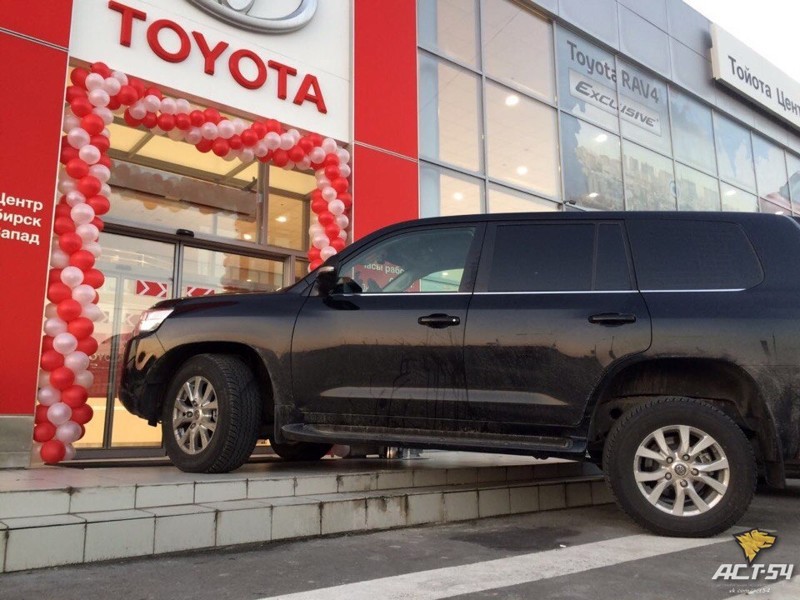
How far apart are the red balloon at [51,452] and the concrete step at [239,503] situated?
0.87 m

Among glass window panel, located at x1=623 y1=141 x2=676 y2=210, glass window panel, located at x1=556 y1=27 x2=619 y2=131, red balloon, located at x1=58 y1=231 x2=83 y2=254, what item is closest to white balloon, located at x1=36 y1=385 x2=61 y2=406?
red balloon, located at x1=58 y1=231 x2=83 y2=254

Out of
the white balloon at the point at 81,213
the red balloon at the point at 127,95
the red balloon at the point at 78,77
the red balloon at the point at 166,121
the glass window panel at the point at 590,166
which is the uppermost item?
the glass window panel at the point at 590,166

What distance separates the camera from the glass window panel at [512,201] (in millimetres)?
10097

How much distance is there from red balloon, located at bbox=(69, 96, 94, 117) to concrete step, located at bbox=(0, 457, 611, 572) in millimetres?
3366

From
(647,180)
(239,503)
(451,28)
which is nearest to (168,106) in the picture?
(239,503)

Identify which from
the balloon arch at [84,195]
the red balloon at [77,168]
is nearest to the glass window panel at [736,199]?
the balloon arch at [84,195]

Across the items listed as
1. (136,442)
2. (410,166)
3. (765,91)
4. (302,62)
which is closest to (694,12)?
(765,91)

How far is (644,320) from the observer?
369cm

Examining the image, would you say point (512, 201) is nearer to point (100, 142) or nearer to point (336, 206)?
point (336, 206)

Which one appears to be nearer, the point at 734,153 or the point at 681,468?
the point at 681,468

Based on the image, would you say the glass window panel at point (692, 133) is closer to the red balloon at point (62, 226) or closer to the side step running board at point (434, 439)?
the side step running board at point (434, 439)

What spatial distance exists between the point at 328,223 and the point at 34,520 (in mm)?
5121

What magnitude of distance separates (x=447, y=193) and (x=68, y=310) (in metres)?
5.42

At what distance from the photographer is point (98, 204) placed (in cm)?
604
